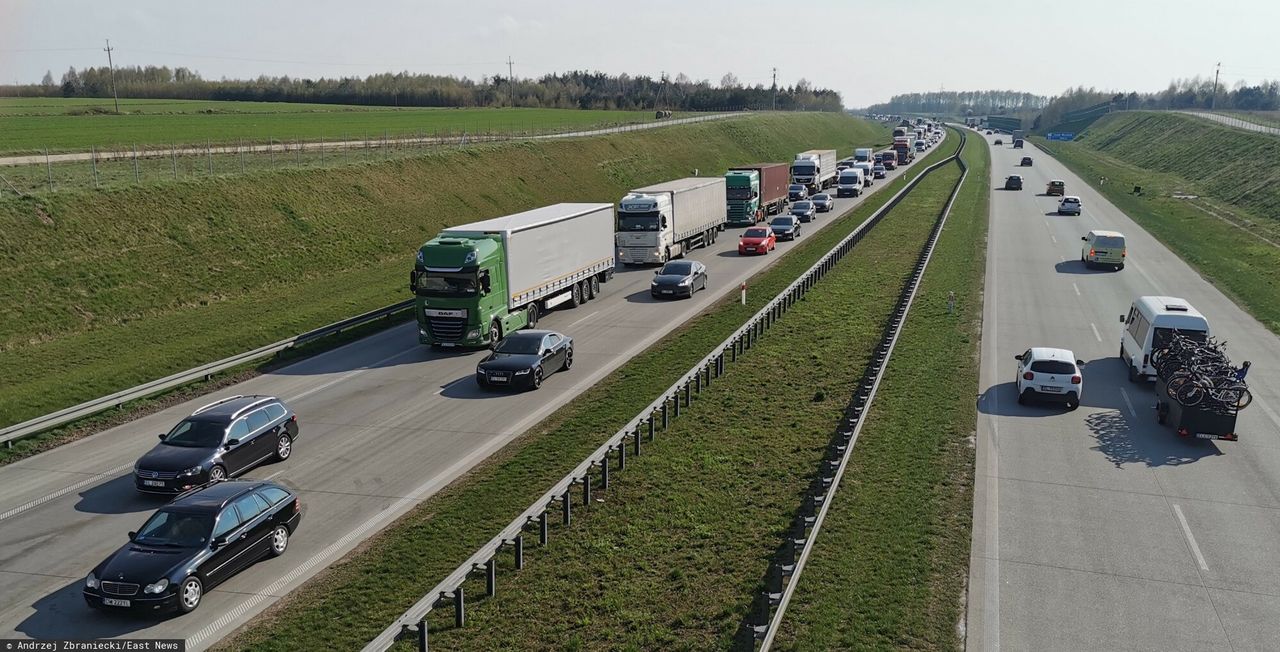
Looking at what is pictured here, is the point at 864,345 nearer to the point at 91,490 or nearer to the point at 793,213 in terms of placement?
the point at 91,490

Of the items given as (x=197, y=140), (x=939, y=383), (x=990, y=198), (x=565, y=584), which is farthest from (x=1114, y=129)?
(x=565, y=584)

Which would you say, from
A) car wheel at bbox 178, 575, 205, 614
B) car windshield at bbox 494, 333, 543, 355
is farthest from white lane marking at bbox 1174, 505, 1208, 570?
car windshield at bbox 494, 333, 543, 355

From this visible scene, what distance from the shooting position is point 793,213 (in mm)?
64875

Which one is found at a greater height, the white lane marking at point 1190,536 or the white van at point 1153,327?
the white van at point 1153,327

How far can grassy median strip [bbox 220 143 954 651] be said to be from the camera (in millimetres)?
12906

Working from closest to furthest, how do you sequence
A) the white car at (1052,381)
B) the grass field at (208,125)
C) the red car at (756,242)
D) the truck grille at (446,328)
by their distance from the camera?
1. the white car at (1052,381)
2. the truck grille at (446,328)
3. the red car at (756,242)
4. the grass field at (208,125)

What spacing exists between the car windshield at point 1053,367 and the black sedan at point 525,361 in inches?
507

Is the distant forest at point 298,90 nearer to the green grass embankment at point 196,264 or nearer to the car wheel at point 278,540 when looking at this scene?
the green grass embankment at point 196,264

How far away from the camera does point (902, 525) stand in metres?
15.8

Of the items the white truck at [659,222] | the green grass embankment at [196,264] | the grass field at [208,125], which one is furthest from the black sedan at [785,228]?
the grass field at [208,125]

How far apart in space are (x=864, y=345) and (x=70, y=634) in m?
22.5

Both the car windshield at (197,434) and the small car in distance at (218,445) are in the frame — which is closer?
the small car in distance at (218,445)

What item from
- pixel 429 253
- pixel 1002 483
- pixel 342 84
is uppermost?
pixel 342 84

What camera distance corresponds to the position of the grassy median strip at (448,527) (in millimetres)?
12906
